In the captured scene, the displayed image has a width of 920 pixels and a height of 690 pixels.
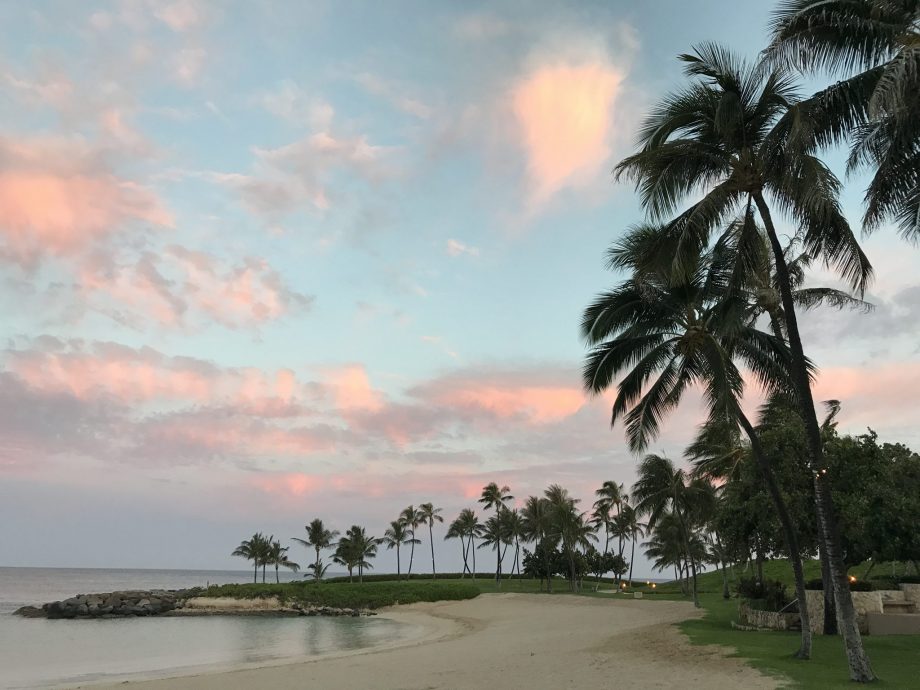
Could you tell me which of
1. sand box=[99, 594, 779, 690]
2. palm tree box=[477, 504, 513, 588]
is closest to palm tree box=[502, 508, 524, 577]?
palm tree box=[477, 504, 513, 588]

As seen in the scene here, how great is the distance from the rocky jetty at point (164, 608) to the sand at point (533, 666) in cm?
3377

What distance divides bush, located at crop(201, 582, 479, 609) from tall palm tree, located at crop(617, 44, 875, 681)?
5349 cm

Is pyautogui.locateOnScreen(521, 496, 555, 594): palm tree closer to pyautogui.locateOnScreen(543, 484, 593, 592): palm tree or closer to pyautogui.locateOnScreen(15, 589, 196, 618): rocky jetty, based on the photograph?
pyautogui.locateOnScreen(543, 484, 593, 592): palm tree

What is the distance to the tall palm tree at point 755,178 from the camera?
12039mm

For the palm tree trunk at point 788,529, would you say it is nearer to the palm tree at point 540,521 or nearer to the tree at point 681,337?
the tree at point 681,337

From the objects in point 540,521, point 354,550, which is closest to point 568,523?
point 540,521

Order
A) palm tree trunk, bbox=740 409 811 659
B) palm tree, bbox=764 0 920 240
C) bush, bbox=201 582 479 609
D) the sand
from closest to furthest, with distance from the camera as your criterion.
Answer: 1. palm tree, bbox=764 0 920 240
2. the sand
3. palm tree trunk, bbox=740 409 811 659
4. bush, bbox=201 582 479 609

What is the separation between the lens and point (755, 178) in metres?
13.7

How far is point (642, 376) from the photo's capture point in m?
18.3

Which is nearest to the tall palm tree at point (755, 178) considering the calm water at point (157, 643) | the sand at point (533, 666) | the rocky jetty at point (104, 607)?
the sand at point (533, 666)

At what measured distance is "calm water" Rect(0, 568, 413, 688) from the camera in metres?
26.5

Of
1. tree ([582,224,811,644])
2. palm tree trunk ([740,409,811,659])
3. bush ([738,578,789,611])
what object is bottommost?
bush ([738,578,789,611])

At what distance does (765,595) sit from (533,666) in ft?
41.2

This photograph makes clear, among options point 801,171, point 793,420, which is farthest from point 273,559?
point 801,171
